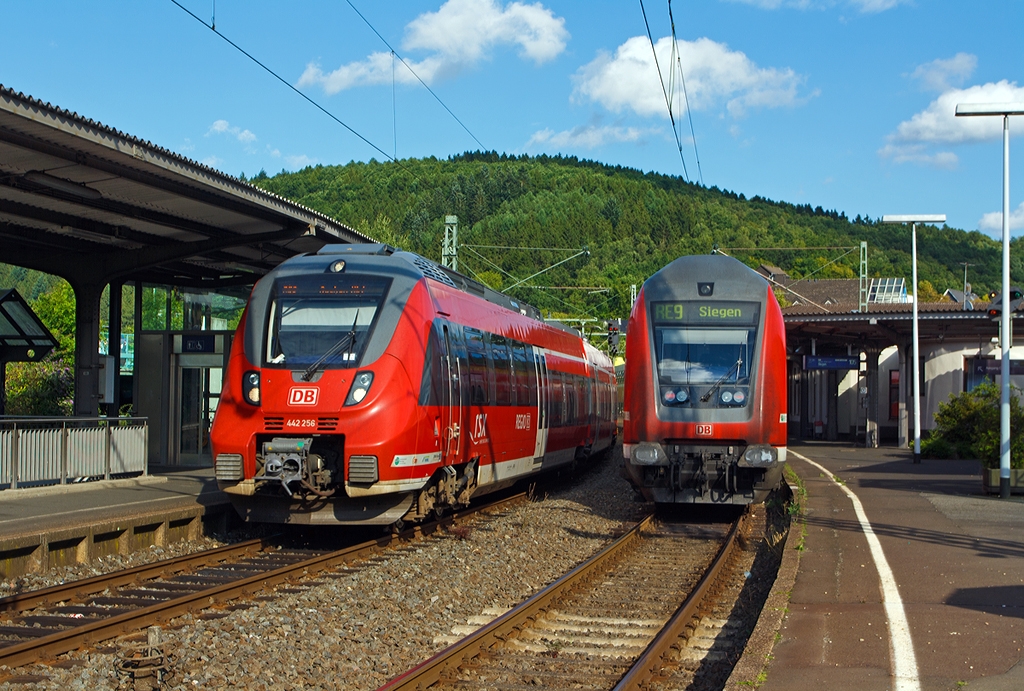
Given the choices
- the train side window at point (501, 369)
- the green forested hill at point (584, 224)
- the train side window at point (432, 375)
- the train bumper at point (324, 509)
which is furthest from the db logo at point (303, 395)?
the green forested hill at point (584, 224)

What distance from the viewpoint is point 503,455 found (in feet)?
51.4

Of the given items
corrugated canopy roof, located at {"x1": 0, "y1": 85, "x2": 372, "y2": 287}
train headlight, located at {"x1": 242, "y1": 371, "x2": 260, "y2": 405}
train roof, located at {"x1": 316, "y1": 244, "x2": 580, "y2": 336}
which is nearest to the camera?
train headlight, located at {"x1": 242, "y1": 371, "x2": 260, "y2": 405}

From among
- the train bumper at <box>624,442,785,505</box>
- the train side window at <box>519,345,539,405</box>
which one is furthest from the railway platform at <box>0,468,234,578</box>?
the train bumper at <box>624,442,785,505</box>

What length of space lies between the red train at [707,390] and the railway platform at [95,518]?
5887 millimetres

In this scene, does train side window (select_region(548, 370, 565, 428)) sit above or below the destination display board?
below

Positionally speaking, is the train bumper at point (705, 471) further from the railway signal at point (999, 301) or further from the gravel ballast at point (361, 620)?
the railway signal at point (999, 301)

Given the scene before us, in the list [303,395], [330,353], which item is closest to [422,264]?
[330,353]

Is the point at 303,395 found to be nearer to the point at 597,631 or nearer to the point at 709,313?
the point at 597,631

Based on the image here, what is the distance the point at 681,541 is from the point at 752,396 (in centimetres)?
217

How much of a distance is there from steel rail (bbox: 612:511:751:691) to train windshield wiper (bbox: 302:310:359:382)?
4.67 m

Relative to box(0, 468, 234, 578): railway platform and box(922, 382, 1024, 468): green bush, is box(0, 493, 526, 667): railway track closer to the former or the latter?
box(0, 468, 234, 578): railway platform

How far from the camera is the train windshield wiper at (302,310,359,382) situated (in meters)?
11.4

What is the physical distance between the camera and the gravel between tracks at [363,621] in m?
6.79

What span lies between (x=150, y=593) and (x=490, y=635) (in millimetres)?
3701
